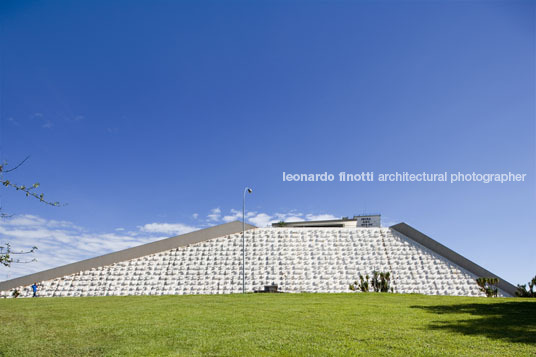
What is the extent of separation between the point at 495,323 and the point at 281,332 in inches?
205

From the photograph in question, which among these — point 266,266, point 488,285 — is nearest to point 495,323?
point 266,266

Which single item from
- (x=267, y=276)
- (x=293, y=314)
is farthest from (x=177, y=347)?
(x=267, y=276)

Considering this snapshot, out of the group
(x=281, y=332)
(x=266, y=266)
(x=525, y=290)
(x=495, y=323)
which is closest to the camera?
(x=281, y=332)

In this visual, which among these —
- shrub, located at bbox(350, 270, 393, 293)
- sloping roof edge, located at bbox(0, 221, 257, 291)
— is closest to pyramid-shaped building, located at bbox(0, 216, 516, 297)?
sloping roof edge, located at bbox(0, 221, 257, 291)

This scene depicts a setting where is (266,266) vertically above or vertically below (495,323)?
above

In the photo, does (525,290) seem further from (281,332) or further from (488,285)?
(281,332)

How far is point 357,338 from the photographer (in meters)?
6.48

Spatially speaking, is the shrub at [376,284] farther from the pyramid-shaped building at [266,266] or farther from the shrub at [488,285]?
the shrub at [488,285]

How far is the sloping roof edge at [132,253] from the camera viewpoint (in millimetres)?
26078

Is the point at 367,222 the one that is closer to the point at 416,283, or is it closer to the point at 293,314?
the point at 416,283

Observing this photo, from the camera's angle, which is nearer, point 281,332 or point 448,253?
point 281,332

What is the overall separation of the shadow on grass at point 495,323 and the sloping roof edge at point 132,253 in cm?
2276

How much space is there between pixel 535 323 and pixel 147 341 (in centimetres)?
873

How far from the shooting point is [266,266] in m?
26.9
